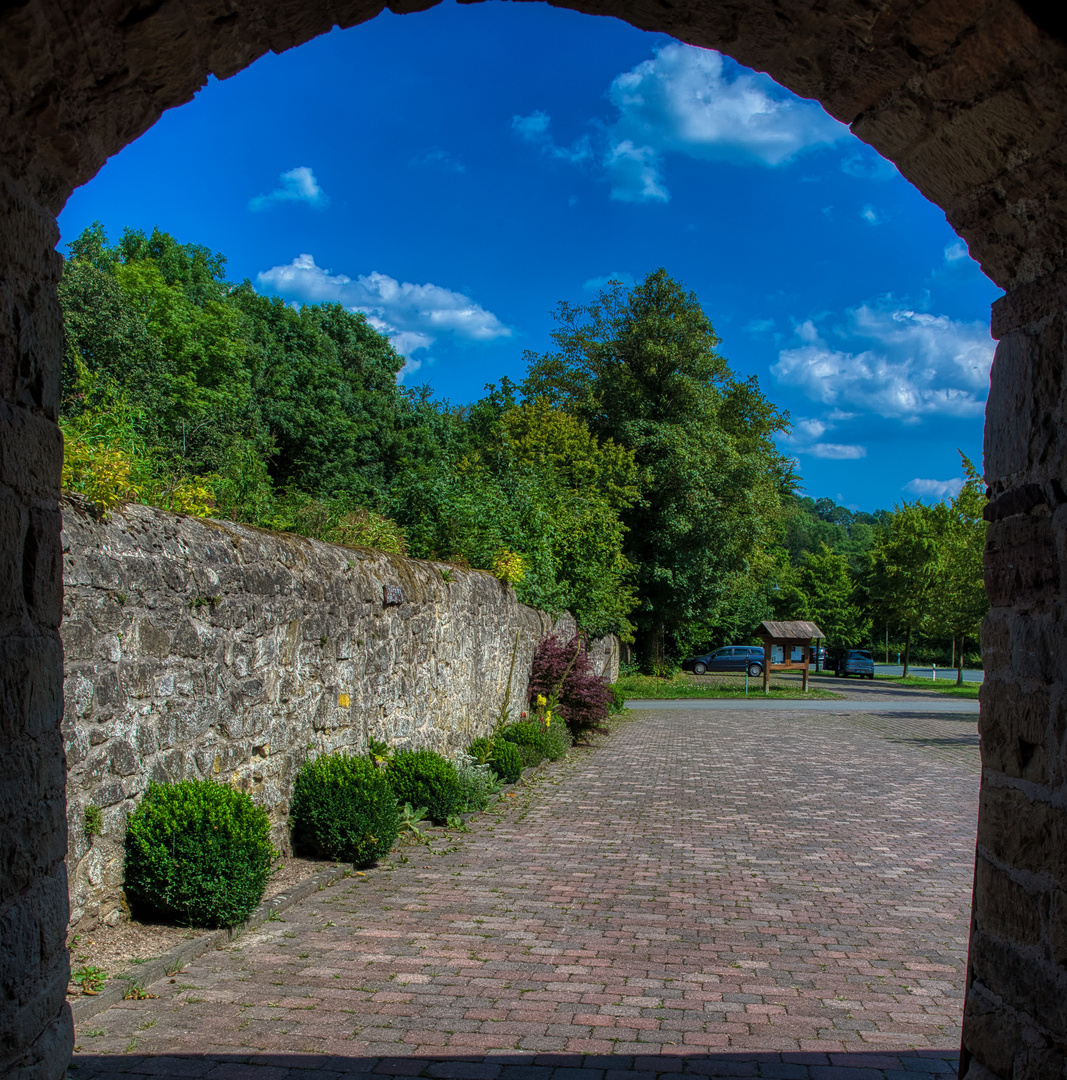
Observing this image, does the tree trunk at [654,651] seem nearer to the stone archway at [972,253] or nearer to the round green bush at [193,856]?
the round green bush at [193,856]

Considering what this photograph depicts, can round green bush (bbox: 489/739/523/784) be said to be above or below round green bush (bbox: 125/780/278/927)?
below

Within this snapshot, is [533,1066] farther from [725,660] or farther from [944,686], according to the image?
[725,660]

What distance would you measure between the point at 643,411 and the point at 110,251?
64.8 feet

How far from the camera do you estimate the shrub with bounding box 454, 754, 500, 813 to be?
8.81 meters

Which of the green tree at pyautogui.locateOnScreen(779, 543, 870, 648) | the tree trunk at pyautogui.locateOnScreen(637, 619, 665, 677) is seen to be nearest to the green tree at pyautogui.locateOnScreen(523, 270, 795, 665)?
the tree trunk at pyautogui.locateOnScreen(637, 619, 665, 677)

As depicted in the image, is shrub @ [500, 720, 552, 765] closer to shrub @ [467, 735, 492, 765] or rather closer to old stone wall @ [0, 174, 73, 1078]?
shrub @ [467, 735, 492, 765]

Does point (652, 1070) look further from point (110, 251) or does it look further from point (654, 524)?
point (110, 251)

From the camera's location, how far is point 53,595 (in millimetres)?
2396

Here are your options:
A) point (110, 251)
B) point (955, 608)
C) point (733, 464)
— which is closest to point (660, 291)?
point (733, 464)

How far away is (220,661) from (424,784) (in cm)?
304

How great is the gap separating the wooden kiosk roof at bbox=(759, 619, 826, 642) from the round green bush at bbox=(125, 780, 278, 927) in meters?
22.4

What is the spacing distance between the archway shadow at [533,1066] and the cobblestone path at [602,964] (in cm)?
1

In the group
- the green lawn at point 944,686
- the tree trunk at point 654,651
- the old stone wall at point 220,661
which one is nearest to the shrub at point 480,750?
the old stone wall at point 220,661

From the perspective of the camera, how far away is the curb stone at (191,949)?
13.2ft
